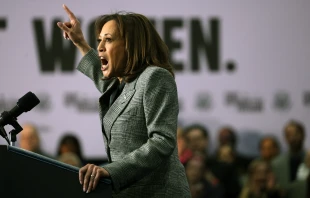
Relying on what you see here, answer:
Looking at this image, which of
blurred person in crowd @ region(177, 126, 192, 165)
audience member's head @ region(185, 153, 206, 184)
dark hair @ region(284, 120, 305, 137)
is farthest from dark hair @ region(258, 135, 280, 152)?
audience member's head @ region(185, 153, 206, 184)

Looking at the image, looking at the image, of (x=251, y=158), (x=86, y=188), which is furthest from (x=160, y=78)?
(x=251, y=158)

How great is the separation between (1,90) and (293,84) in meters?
2.75

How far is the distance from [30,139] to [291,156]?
2.33 meters

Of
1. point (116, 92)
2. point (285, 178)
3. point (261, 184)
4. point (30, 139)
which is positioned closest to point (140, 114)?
point (116, 92)

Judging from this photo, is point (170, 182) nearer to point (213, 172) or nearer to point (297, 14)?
point (213, 172)

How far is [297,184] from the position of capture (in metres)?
7.29

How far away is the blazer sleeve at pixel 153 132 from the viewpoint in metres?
2.86

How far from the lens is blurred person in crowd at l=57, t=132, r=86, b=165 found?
7659 millimetres

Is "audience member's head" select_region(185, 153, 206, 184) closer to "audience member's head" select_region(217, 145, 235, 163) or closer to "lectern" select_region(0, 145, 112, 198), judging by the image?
"audience member's head" select_region(217, 145, 235, 163)

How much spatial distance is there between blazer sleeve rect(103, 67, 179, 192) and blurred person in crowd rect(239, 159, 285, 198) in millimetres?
4363

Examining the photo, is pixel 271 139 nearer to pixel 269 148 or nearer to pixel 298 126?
pixel 269 148

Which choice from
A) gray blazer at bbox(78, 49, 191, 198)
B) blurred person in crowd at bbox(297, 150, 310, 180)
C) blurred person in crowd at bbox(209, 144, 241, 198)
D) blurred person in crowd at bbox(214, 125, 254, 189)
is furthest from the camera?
blurred person in crowd at bbox(214, 125, 254, 189)

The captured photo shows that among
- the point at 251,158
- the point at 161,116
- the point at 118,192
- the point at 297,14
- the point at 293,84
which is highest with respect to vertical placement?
the point at 161,116

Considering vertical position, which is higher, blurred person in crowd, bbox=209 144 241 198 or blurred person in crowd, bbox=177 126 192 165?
blurred person in crowd, bbox=177 126 192 165
